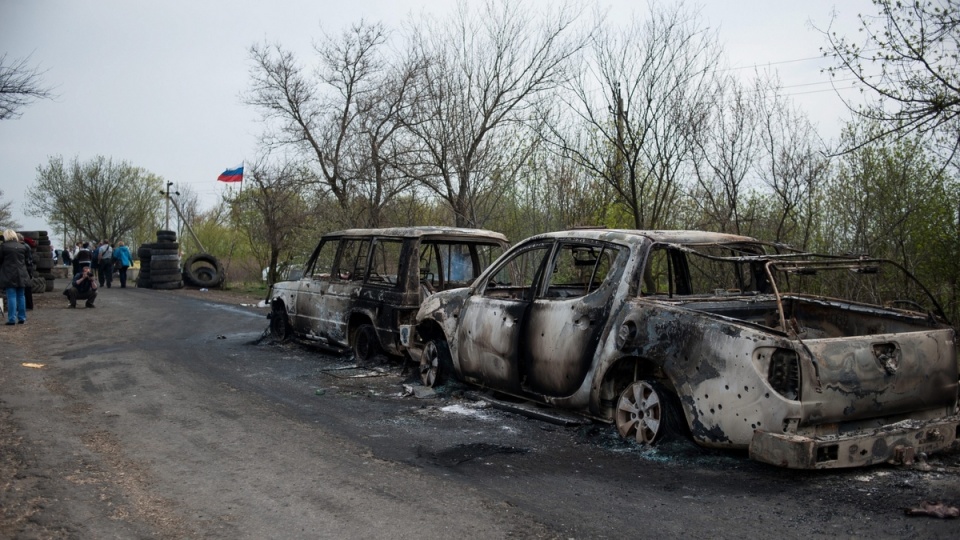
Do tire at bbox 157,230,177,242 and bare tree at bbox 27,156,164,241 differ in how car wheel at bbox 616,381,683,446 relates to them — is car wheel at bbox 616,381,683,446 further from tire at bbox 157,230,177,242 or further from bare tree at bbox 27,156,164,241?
bare tree at bbox 27,156,164,241

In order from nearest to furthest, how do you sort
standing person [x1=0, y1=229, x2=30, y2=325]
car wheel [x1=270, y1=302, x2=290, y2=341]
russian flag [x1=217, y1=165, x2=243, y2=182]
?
car wheel [x1=270, y1=302, x2=290, y2=341], standing person [x1=0, y1=229, x2=30, y2=325], russian flag [x1=217, y1=165, x2=243, y2=182]

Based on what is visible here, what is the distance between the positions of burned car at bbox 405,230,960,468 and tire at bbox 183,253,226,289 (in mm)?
21650

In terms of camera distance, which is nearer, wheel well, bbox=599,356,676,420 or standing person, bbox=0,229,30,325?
wheel well, bbox=599,356,676,420

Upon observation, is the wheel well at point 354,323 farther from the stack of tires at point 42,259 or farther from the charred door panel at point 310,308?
the stack of tires at point 42,259

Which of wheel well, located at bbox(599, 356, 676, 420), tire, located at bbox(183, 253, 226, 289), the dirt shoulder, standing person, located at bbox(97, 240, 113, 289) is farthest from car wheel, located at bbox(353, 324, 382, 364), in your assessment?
standing person, located at bbox(97, 240, 113, 289)

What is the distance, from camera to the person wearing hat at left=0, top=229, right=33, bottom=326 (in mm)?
14172

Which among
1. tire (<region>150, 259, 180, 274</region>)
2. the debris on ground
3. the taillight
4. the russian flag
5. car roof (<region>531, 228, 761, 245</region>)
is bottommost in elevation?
the debris on ground

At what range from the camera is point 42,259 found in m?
23.4

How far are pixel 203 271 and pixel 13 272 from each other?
46.1 feet

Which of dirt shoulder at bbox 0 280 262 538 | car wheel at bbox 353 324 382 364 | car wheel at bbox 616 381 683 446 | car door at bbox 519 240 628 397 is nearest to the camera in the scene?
dirt shoulder at bbox 0 280 262 538

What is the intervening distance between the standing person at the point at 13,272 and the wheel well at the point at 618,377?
12170 mm

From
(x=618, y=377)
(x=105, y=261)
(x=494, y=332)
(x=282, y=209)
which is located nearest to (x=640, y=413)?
(x=618, y=377)

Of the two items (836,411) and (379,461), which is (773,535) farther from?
(379,461)

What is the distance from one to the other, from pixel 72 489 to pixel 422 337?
4.36 metres
